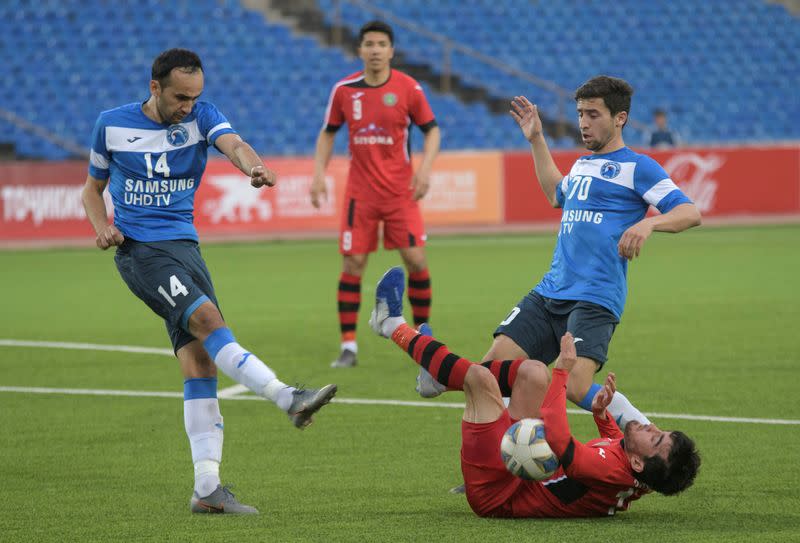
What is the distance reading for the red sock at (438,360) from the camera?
561 cm

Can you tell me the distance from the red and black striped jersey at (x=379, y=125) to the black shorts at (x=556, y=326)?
425cm

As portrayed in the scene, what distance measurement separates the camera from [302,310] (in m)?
13.8

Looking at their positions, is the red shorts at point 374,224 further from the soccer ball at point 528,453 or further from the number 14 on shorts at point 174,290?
the soccer ball at point 528,453

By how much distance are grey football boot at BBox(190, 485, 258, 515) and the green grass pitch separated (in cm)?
11

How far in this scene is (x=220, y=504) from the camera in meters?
5.59

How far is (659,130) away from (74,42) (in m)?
12.4

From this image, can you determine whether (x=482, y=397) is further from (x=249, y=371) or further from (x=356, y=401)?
(x=356, y=401)

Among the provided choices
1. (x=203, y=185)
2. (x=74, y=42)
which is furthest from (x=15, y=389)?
(x=74, y=42)

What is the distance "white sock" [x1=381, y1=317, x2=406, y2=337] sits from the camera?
606cm

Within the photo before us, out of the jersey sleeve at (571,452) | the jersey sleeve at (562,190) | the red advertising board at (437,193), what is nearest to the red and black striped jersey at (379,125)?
the jersey sleeve at (562,190)

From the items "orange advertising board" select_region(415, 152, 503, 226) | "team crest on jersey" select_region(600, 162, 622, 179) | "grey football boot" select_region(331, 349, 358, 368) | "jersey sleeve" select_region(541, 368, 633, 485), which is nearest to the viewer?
"jersey sleeve" select_region(541, 368, 633, 485)

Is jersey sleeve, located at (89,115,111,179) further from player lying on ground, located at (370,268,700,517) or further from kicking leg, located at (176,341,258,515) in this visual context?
player lying on ground, located at (370,268,700,517)

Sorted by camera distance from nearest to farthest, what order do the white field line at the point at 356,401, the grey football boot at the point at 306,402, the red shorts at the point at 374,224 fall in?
1. the grey football boot at the point at 306,402
2. the white field line at the point at 356,401
3. the red shorts at the point at 374,224

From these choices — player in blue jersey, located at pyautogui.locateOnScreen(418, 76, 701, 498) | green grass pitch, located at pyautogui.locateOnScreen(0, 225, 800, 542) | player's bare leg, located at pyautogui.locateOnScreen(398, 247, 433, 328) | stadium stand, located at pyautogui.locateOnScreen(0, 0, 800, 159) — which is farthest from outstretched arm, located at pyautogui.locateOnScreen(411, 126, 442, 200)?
stadium stand, located at pyautogui.locateOnScreen(0, 0, 800, 159)
